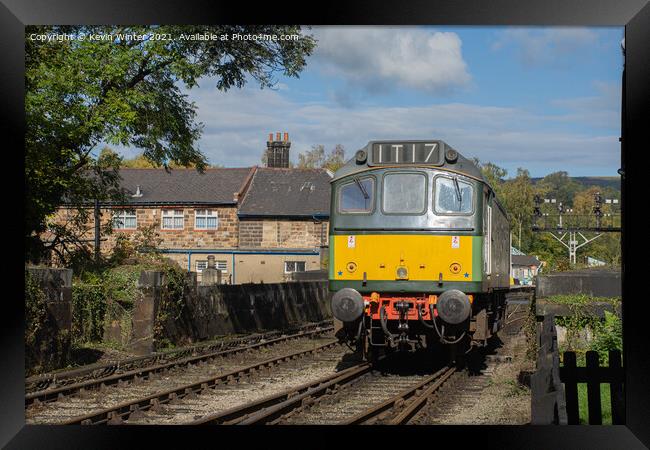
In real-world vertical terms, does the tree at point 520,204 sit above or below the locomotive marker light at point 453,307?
above

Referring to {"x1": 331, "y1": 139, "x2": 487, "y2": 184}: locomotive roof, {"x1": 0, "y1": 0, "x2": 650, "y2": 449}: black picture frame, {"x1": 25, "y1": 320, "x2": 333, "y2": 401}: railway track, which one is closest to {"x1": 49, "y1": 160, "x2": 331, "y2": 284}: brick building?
{"x1": 25, "y1": 320, "x2": 333, "y2": 401}: railway track

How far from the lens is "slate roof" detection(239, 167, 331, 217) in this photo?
94.1ft

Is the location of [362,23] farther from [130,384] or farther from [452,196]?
[130,384]

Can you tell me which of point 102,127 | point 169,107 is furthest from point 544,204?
point 102,127

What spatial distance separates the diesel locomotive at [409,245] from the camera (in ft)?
36.4

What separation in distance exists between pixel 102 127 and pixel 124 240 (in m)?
3.44

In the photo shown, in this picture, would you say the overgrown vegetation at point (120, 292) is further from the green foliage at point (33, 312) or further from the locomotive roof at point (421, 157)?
the locomotive roof at point (421, 157)

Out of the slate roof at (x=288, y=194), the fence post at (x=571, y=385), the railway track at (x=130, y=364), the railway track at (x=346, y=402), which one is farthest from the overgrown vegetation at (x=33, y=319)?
the slate roof at (x=288, y=194)

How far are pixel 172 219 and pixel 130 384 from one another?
1509 centimetres

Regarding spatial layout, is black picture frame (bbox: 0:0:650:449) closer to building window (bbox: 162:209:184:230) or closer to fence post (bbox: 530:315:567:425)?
fence post (bbox: 530:315:567:425)

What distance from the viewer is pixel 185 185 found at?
96.1ft

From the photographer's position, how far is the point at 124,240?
49.5ft

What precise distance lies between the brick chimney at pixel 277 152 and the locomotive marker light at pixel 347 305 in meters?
20.4
